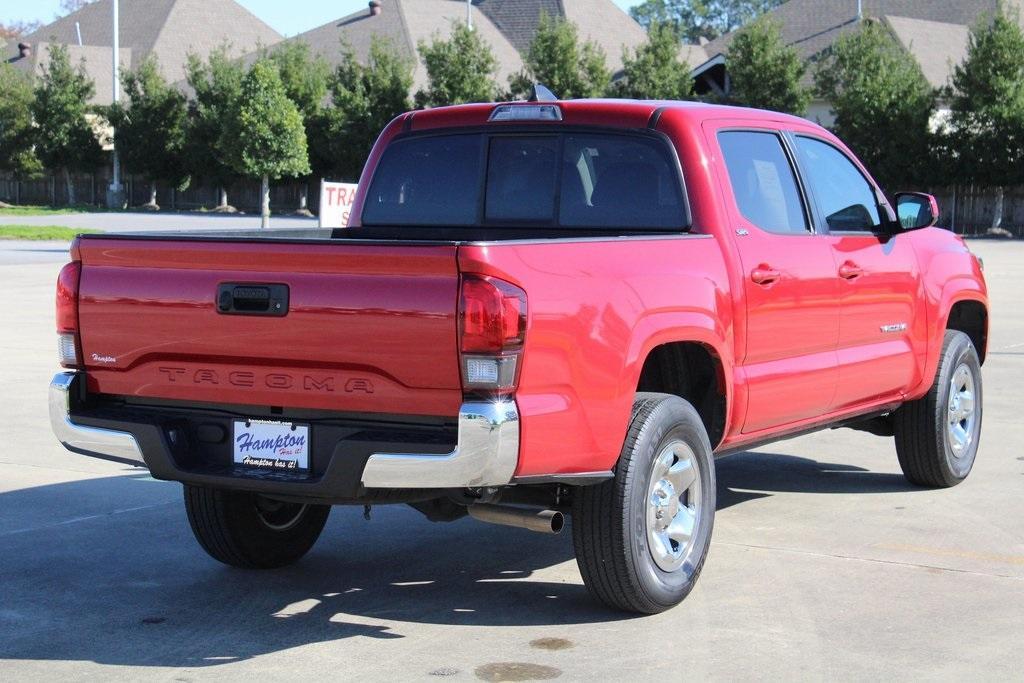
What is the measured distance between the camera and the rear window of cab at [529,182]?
6383 mm

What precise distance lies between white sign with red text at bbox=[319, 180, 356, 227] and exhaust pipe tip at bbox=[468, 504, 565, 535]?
14.9m

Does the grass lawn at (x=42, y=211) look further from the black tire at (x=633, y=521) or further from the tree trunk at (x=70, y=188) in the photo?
the black tire at (x=633, y=521)

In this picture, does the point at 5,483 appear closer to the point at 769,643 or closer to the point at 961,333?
the point at 769,643

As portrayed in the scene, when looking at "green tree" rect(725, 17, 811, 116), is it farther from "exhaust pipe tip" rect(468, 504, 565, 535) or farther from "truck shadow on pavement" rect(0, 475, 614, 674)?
"exhaust pipe tip" rect(468, 504, 565, 535)

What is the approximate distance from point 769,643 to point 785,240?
205 cm

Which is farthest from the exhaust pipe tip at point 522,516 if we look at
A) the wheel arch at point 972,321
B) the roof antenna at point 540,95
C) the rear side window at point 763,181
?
the wheel arch at point 972,321

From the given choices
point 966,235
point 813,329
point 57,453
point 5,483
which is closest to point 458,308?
point 813,329

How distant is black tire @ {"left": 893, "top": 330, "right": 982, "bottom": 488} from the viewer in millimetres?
8039

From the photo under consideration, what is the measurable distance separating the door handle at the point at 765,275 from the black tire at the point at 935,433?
2.04m

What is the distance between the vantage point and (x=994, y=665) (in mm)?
5055

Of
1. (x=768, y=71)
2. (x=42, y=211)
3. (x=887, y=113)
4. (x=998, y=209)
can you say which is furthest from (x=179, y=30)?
(x=998, y=209)

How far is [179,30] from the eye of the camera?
74.1 metres

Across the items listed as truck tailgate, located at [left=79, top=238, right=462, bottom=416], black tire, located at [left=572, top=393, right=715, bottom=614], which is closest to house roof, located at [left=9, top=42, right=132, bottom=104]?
truck tailgate, located at [left=79, top=238, right=462, bottom=416]

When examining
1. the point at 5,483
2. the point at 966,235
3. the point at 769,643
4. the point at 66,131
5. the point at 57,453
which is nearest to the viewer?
the point at 769,643
